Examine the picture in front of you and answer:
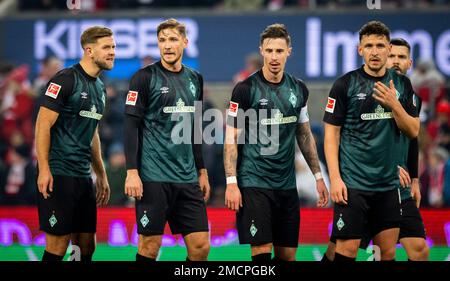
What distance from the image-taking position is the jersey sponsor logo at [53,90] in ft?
31.4

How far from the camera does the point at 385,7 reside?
17672mm

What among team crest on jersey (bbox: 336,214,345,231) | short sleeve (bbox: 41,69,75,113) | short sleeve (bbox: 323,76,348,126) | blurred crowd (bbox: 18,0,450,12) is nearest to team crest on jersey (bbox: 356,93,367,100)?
short sleeve (bbox: 323,76,348,126)

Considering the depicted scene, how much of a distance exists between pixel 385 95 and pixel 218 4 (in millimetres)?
9451

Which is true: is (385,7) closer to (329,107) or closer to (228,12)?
(228,12)

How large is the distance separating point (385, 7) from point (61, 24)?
5735 mm

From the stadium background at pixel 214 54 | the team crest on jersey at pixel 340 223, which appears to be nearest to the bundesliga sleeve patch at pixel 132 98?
the team crest on jersey at pixel 340 223

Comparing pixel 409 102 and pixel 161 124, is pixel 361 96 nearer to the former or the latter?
pixel 409 102

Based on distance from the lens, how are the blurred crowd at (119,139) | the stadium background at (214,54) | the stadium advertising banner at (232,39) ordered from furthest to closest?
the stadium advertising banner at (232,39) → the stadium background at (214,54) → the blurred crowd at (119,139)

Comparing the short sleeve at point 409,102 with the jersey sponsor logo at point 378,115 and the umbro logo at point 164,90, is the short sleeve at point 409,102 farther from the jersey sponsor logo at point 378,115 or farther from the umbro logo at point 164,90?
the umbro logo at point 164,90

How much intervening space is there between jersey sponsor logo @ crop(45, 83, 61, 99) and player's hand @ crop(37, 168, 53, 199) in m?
0.70

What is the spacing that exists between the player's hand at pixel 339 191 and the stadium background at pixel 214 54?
18.6 ft

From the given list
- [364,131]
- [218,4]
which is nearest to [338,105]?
[364,131]

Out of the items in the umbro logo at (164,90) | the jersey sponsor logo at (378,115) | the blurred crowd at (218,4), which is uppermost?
the blurred crowd at (218,4)
